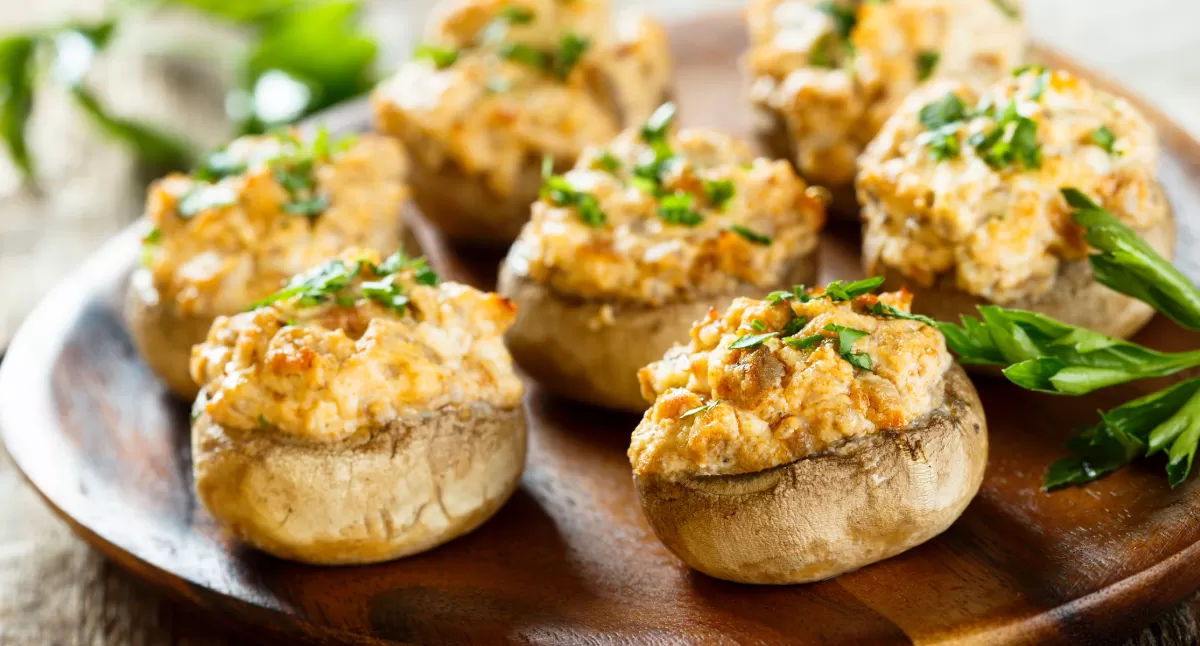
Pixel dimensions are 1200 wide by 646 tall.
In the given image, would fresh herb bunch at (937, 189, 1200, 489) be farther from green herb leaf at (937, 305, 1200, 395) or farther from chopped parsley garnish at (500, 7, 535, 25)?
chopped parsley garnish at (500, 7, 535, 25)

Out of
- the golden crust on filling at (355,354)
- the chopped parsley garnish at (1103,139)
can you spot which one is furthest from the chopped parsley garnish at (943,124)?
the golden crust on filling at (355,354)

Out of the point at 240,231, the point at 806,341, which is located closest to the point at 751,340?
the point at 806,341

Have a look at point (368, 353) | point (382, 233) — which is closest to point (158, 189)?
point (382, 233)

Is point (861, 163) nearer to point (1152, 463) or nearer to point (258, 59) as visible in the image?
point (1152, 463)

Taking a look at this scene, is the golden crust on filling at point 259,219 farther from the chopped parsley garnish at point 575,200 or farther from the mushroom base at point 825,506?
the mushroom base at point 825,506

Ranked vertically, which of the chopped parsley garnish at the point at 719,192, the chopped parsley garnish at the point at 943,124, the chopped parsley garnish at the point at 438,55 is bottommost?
the chopped parsley garnish at the point at 438,55

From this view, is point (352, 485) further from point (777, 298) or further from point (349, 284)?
point (777, 298)
